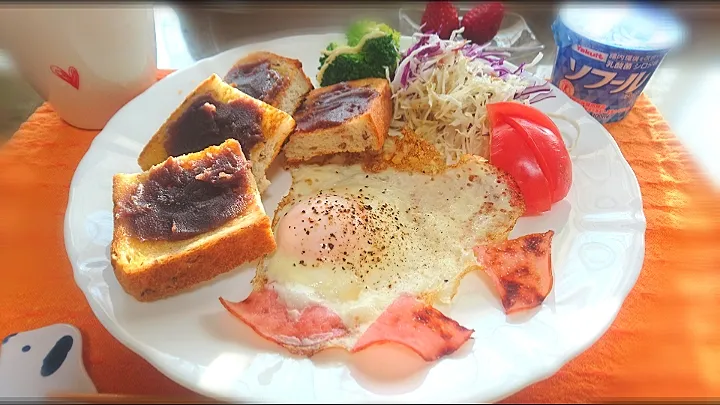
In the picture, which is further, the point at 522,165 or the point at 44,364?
the point at 522,165

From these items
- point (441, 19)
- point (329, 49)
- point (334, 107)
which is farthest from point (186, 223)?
point (441, 19)

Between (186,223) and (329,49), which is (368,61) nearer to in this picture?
(329,49)

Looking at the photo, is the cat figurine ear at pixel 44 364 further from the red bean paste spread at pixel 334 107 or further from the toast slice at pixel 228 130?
the red bean paste spread at pixel 334 107

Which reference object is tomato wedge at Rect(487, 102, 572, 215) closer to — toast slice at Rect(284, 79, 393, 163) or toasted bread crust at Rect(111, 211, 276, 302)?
toast slice at Rect(284, 79, 393, 163)

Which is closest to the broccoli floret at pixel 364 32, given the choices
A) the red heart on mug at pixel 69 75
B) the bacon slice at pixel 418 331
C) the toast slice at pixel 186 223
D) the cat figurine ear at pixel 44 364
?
the toast slice at pixel 186 223

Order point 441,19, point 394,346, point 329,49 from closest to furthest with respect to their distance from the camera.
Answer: point 394,346
point 329,49
point 441,19
